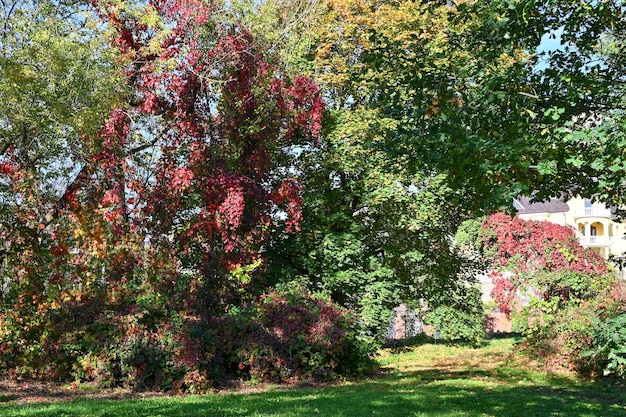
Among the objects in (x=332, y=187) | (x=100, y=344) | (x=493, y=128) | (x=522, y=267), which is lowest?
(x=100, y=344)

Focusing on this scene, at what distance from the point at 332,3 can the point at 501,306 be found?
30.4ft

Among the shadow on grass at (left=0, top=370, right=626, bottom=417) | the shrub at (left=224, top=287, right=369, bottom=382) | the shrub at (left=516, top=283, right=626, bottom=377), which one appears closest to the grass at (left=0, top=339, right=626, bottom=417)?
the shadow on grass at (left=0, top=370, right=626, bottom=417)

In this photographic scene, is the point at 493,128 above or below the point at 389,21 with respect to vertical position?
below

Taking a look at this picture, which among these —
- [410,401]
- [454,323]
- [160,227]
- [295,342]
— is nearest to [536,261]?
[454,323]

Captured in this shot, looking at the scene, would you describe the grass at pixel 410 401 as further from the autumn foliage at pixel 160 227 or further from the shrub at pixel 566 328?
the autumn foliage at pixel 160 227

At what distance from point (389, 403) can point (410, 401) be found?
375 millimetres

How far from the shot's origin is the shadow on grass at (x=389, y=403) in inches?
289

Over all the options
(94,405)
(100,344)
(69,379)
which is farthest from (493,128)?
(69,379)

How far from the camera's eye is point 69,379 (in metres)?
10.9

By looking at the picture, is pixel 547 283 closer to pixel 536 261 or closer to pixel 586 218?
pixel 536 261

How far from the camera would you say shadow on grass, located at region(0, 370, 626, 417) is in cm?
733

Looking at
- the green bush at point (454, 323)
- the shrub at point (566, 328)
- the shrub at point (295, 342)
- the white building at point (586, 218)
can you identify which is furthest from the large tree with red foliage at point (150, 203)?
the white building at point (586, 218)

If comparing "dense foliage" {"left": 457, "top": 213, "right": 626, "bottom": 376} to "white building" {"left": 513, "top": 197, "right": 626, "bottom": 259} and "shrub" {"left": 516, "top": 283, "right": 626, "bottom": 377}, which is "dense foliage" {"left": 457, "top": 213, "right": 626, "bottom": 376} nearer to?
"shrub" {"left": 516, "top": 283, "right": 626, "bottom": 377}

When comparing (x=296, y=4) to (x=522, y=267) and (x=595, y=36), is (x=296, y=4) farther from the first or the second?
(x=595, y=36)
